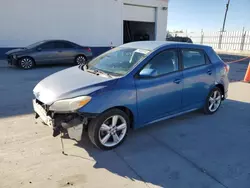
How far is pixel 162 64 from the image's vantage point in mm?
4016

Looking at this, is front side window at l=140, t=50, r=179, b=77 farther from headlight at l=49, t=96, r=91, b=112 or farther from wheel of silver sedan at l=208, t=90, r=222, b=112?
wheel of silver sedan at l=208, t=90, r=222, b=112

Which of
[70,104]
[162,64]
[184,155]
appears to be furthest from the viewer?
[162,64]

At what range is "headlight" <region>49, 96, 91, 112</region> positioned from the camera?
3072mm

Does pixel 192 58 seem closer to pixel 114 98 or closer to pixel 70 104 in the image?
pixel 114 98

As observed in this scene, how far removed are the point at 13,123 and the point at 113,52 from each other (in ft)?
7.98

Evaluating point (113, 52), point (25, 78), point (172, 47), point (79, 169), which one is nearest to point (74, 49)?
point (25, 78)

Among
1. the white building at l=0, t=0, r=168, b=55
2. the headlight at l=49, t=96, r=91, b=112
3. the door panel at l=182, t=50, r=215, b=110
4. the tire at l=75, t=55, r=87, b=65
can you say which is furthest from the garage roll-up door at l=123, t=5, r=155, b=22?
the headlight at l=49, t=96, r=91, b=112

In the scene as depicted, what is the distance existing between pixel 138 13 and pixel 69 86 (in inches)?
636

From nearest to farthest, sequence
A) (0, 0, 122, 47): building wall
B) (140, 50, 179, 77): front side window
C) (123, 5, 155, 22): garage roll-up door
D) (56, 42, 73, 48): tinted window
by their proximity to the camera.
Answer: (140, 50, 179, 77): front side window
(56, 42, 73, 48): tinted window
(0, 0, 122, 47): building wall
(123, 5, 155, 22): garage roll-up door

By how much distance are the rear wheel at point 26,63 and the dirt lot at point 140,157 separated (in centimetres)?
640

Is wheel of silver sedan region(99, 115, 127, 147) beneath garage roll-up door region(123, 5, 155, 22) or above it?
beneath

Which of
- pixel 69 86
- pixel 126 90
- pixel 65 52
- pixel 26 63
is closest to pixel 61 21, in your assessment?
pixel 65 52

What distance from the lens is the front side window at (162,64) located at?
3.76 m

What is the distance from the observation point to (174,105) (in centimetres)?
420
